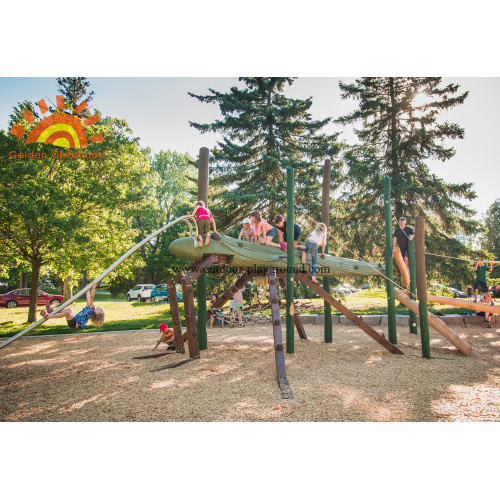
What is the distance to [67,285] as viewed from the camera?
14.2 meters

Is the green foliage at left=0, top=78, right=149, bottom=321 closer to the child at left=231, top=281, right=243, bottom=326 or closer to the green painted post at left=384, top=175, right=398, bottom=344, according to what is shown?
the child at left=231, top=281, right=243, bottom=326

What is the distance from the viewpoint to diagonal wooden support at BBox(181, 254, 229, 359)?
536 centimetres

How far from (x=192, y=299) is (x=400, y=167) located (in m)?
10.8

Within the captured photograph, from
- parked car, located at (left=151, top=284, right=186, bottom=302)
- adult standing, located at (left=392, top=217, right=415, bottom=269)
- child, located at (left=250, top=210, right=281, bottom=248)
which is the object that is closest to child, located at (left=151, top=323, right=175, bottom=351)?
child, located at (left=250, top=210, right=281, bottom=248)

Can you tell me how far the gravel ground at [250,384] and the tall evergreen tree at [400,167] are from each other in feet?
22.2

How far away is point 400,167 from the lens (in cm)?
1308

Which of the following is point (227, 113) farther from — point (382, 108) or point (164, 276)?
point (164, 276)

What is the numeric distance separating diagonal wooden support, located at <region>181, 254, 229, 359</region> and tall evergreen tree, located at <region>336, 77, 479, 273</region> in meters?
8.47

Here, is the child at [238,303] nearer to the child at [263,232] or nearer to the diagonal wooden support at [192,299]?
the child at [263,232]

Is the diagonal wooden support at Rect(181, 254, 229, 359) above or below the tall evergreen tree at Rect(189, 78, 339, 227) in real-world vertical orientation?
below

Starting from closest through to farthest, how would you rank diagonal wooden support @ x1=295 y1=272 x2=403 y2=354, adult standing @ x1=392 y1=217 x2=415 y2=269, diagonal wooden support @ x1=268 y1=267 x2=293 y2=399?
diagonal wooden support @ x1=268 y1=267 x2=293 y2=399 < diagonal wooden support @ x1=295 y1=272 x2=403 y2=354 < adult standing @ x1=392 y1=217 x2=415 y2=269

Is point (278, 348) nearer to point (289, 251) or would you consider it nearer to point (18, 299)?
point (289, 251)

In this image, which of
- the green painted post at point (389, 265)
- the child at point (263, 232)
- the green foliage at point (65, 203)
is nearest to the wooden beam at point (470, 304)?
the green painted post at point (389, 265)

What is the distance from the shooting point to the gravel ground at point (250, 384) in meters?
3.37
